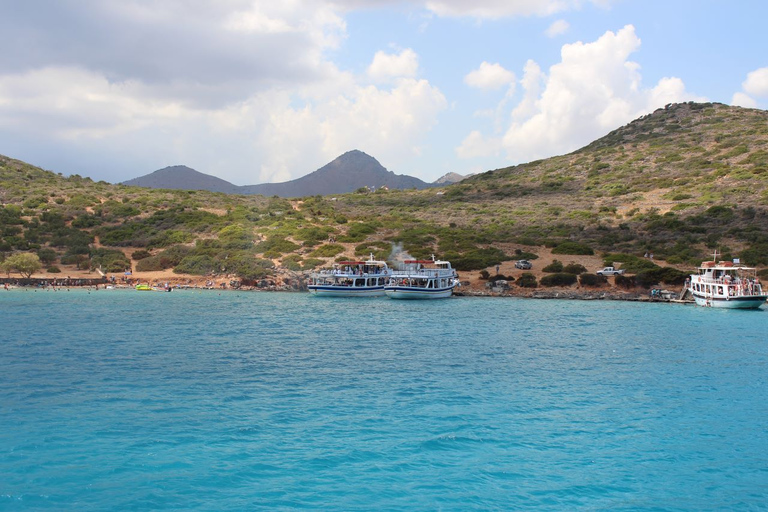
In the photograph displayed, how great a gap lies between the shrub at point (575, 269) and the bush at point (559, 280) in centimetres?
158

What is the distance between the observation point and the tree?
72.4m

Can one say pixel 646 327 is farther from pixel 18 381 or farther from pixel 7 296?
pixel 7 296

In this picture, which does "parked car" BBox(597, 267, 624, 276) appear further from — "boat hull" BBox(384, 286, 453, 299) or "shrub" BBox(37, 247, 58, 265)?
"shrub" BBox(37, 247, 58, 265)

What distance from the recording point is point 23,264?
72.4 metres

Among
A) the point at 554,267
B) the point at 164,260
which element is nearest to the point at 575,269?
the point at 554,267

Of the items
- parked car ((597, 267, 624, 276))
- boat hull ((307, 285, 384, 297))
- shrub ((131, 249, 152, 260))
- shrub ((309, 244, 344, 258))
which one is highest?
shrub ((309, 244, 344, 258))

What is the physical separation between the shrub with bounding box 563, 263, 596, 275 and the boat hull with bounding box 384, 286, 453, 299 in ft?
48.4

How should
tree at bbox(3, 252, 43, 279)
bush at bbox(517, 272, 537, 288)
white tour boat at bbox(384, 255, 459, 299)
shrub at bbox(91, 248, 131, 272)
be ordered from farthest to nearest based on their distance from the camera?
1. shrub at bbox(91, 248, 131, 272)
2. tree at bbox(3, 252, 43, 279)
3. bush at bbox(517, 272, 537, 288)
4. white tour boat at bbox(384, 255, 459, 299)

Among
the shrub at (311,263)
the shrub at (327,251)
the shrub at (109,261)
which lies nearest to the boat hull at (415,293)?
the shrub at (311,263)

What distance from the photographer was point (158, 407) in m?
18.7

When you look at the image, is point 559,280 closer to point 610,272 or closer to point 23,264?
point 610,272

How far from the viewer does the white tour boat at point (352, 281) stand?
228ft

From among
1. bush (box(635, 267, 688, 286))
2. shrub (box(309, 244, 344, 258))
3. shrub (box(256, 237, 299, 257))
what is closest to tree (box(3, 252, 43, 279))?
shrub (box(256, 237, 299, 257))

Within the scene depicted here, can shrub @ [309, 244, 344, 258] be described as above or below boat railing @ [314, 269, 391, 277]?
above
